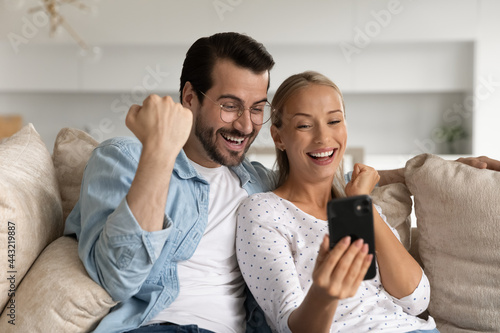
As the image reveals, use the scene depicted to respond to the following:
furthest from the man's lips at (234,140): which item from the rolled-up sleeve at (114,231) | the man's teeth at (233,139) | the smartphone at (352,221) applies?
the smartphone at (352,221)

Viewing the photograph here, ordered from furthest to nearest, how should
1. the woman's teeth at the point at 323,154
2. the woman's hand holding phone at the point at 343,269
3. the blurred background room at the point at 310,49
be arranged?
the blurred background room at the point at 310,49 → the woman's teeth at the point at 323,154 → the woman's hand holding phone at the point at 343,269

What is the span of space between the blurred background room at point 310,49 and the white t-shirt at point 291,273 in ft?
11.1

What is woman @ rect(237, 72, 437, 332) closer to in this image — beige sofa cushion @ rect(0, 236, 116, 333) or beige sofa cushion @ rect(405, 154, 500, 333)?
beige sofa cushion @ rect(405, 154, 500, 333)

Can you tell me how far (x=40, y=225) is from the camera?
1.38 meters

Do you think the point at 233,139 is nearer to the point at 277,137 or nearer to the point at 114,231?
the point at 277,137

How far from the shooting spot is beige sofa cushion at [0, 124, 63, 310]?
48.6 inches

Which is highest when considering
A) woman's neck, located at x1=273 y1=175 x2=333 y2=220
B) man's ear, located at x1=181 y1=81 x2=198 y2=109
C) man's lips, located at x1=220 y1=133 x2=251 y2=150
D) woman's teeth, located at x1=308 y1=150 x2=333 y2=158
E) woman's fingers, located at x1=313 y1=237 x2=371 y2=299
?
man's ear, located at x1=181 y1=81 x2=198 y2=109

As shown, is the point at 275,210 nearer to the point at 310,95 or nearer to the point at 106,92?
the point at 310,95

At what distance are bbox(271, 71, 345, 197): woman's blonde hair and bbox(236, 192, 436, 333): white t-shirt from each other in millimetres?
→ 183

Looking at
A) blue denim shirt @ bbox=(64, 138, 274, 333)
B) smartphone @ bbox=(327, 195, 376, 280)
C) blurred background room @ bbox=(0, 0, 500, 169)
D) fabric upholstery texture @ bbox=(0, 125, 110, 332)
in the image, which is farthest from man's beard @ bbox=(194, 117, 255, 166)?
blurred background room @ bbox=(0, 0, 500, 169)

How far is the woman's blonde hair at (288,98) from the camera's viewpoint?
1556 millimetres

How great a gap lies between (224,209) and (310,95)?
377 mm

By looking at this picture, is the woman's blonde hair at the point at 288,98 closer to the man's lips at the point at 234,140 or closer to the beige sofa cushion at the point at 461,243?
the man's lips at the point at 234,140

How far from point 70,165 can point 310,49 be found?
3.59m
